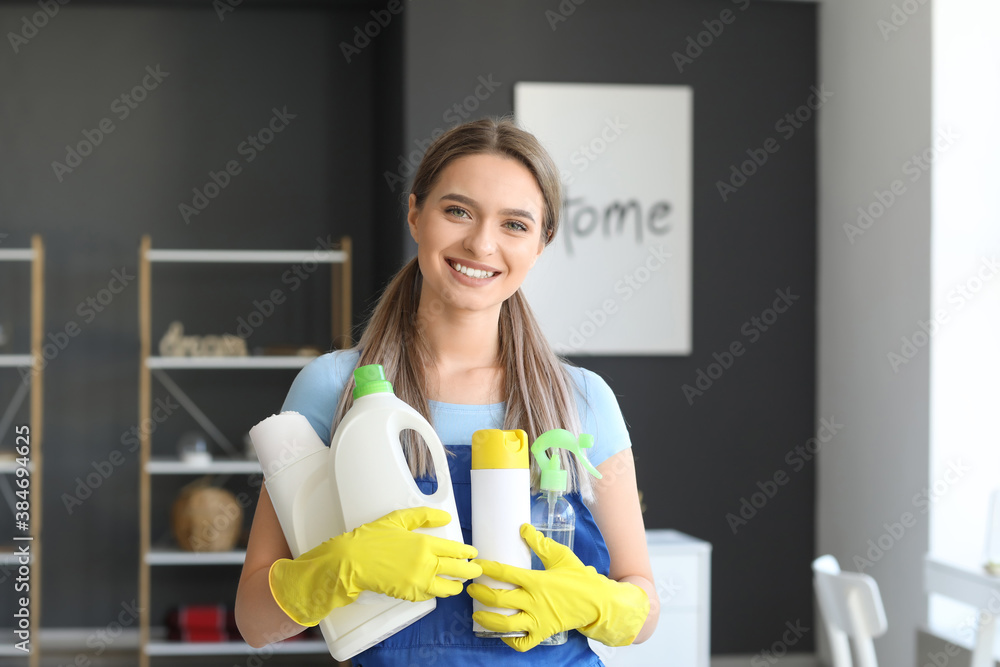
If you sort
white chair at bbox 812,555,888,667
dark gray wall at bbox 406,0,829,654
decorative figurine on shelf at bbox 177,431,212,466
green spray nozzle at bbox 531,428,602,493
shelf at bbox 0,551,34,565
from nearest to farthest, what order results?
green spray nozzle at bbox 531,428,602,493 < white chair at bbox 812,555,888,667 < shelf at bbox 0,551,34,565 < decorative figurine on shelf at bbox 177,431,212,466 < dark gray wall at bbox 406,0,829,654

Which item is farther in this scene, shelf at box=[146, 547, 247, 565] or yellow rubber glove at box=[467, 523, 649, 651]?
shelf at box=[146, 547, 247, 565]

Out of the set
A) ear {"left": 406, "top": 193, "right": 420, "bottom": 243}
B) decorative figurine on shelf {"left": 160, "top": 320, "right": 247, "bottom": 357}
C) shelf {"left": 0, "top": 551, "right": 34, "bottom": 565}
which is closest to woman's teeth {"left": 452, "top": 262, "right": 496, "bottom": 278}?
ear {"left": 406, "top": 193, "right": 420, "bottom": 243}

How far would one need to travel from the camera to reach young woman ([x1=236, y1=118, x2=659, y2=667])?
38.1 inches

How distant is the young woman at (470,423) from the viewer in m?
0.97

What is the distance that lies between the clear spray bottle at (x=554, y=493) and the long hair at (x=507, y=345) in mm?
39

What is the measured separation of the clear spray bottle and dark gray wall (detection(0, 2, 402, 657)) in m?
2.74

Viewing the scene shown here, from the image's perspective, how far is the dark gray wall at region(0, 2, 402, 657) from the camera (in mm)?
3850

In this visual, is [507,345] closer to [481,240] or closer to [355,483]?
[481,240]

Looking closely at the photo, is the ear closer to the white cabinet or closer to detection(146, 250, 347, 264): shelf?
the white cabinet

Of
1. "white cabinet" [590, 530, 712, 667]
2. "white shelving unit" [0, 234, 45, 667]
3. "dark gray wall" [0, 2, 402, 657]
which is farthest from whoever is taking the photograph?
"dark gray wall" [0, 2, 402, 657]

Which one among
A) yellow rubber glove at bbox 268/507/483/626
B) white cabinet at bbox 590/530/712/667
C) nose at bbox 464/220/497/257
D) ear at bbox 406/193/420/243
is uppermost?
ear at bbox 406/193/420/243

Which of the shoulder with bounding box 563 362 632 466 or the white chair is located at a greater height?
the shoulder with bounding box 563 362 632 466

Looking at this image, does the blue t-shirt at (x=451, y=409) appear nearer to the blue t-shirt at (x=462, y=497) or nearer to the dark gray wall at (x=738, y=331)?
the blue t-shirt at (x=462, y=497)

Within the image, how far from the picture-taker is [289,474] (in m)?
1.00
